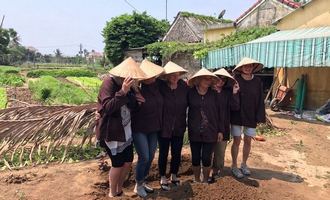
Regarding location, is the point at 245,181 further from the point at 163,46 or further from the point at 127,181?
the point at 163,46

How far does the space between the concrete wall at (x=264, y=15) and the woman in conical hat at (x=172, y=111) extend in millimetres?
14613

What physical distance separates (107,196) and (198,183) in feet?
3.60

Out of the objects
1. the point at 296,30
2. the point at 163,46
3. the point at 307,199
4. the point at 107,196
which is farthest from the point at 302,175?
the point at 163,46

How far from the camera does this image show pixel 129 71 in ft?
13.8

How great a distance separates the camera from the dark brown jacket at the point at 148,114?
4.47 metres

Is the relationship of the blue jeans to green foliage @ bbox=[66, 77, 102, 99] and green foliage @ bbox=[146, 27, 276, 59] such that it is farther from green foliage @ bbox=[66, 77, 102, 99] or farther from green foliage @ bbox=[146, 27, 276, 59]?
green foliage @ bbox=[66, 77, 102, 99]

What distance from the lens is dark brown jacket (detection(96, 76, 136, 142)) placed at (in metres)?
4.10

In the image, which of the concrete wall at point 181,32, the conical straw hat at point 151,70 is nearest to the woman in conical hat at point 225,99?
the conical straw hat at point 151,70

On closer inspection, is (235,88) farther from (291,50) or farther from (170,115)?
(291,50)

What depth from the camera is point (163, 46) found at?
71.9 feet

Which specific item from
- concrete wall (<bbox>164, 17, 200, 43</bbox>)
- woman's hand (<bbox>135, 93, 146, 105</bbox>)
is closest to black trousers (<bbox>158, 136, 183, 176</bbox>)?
woman's hand (<bbox>135, 93, 146, 105</bbox>)

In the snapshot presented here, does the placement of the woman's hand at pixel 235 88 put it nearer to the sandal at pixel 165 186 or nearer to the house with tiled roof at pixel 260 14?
the sandal at pixel 165 186

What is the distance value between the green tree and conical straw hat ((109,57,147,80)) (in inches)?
1098

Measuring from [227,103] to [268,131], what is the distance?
443 centimetres
